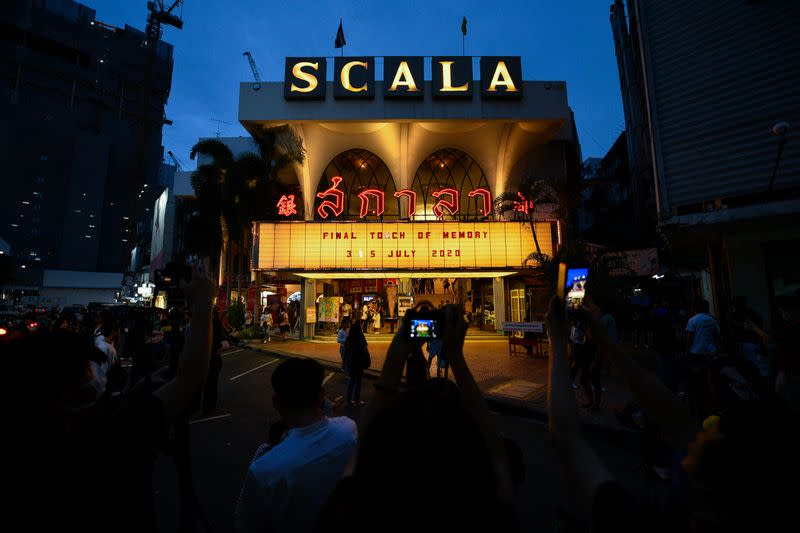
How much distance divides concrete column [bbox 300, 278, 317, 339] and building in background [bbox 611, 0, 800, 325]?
55.9 feet

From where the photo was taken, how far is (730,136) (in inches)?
380

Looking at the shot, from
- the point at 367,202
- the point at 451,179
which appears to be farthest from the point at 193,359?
the point at 451,179

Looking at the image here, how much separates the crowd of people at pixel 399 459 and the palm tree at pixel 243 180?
21762mm

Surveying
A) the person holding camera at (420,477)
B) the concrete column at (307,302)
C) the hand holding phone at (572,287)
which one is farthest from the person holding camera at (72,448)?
the concrete column at (307,302)

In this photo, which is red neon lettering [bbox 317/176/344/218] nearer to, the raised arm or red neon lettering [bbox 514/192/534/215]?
red neon lettering [bbox 514/192/534/215]

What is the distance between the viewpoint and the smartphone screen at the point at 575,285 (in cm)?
211

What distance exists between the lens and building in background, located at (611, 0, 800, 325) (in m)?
9.02

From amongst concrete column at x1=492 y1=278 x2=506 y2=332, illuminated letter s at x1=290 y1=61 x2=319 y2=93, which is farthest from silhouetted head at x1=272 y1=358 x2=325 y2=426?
illuminated letter s at x1=290 y1=61 x2=319 y2=93

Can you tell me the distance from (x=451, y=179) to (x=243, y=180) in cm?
1286

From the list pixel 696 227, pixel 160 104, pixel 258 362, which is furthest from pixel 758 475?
pixel 160 104

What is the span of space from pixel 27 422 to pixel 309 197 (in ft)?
71.9

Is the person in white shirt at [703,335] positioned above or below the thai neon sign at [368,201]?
below

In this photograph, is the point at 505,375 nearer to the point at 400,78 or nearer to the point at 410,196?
the point at 410,196

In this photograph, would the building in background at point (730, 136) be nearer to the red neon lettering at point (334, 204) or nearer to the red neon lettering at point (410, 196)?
the red neon lettering at point (410, 196)
